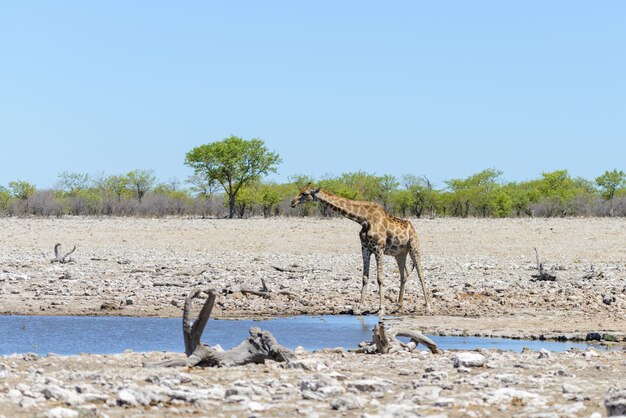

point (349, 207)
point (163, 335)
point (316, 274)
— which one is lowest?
point (163, 335)

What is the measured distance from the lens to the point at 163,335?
670 inches

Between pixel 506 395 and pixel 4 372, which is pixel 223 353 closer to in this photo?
pixel 4 372

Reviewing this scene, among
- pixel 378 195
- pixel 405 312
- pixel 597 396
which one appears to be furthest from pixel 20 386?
pixel 378 195

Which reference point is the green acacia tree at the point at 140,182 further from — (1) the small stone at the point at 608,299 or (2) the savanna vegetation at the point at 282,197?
(1) the small stone at the point at 608,299

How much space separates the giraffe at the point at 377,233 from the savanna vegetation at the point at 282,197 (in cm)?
3413

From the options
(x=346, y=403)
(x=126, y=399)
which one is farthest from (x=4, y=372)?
(x=346, y=403)

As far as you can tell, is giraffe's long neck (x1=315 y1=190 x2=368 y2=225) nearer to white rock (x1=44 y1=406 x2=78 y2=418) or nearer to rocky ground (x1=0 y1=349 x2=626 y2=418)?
rocky ground (x1=0 y1=349 x2=626 y2=418)

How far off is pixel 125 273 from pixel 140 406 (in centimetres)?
1613

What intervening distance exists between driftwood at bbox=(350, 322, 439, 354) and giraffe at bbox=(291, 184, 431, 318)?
20.4 ft

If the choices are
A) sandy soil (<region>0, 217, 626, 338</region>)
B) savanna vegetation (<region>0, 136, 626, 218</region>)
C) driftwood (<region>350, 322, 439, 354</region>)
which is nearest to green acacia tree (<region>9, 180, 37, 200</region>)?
savanna vegetation (<region>0, 136, 626, 218</region>)

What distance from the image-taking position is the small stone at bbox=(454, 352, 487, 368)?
11.8 meters

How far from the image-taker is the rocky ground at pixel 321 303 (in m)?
9.50

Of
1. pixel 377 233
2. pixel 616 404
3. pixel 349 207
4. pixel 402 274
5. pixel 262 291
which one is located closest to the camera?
pixel 616 404

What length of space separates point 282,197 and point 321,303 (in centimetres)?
4714
